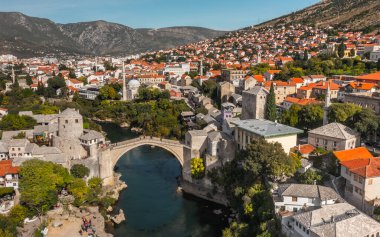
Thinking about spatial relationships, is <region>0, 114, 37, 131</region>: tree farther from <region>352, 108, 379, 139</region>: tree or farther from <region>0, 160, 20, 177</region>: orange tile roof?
<region>352, 108, 379, 139</region>: tree

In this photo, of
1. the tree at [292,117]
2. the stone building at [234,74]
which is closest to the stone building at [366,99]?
the tree at [292,117]

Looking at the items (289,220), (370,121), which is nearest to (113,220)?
(289,220)

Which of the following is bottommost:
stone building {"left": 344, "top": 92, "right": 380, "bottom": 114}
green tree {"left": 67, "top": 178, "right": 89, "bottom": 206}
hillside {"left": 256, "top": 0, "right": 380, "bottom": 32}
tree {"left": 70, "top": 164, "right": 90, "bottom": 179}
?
green tree {"left": 67, "top": 178, "right": 89, "bottom": 206}

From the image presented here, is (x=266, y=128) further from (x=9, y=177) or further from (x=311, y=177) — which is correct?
(x=9, y=177)

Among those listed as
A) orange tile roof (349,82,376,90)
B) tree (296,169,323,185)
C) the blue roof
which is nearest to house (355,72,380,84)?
orange tile roof (349,82,376,90)

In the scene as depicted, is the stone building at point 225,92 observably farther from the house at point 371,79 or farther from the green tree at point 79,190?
the green tree at point 79,190

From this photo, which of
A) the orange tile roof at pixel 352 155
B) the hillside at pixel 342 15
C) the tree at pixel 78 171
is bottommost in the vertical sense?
the tree at pixel 78 171
